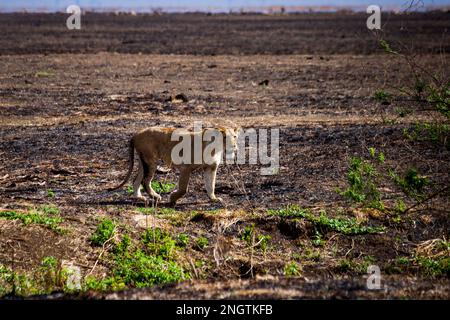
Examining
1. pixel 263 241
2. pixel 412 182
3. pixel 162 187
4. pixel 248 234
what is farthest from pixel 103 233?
pixel 412 182

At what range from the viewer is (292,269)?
934cm

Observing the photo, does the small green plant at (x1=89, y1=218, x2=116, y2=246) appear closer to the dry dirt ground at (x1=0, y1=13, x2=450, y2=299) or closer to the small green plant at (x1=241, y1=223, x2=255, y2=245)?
the dry dirt ground at (x1=0, y1=13, x2=450, y2=299)

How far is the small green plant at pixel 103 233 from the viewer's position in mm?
9523

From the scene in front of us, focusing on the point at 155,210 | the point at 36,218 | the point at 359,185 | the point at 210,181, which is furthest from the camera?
the point at 210,181

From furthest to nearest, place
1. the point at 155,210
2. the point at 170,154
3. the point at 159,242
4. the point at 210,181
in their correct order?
the point at 170,154 → the point at 210,181 → the point at 155,210 → the point at 159,242

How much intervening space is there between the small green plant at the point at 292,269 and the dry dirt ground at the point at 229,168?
3.3 inches

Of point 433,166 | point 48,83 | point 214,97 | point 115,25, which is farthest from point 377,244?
point 115,25

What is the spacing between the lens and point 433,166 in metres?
12.6

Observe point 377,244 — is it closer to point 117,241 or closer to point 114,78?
point 117,241

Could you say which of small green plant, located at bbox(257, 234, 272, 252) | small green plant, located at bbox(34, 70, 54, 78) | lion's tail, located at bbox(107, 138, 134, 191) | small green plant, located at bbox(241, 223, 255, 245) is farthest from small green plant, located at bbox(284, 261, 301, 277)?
small green plant, located at bbox(34, 70, 54, 78)

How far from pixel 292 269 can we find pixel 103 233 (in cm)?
236

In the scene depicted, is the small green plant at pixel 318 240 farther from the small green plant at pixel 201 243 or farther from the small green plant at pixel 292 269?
the small green plant at pixel 201 243

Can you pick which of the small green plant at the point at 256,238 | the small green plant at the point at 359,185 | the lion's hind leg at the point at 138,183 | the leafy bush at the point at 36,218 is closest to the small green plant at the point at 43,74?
the lion's hind leg at the point at 138,183

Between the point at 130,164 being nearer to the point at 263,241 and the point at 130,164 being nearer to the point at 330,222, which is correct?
the point at 263,241
